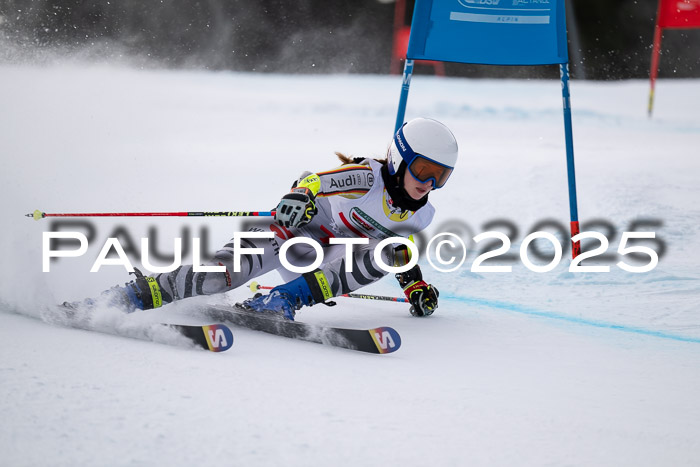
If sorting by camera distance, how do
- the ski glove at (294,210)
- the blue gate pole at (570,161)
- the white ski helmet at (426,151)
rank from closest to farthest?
the ski glove at (294,210)
the white ski helmet at (426,151)
the blue gate pole at (570,161)

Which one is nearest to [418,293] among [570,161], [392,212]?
[392,212]

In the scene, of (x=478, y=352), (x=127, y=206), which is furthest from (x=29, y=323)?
(x=127, y=206)

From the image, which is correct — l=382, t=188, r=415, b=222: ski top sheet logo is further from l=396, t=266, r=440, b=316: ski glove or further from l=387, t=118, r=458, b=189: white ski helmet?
l=396, t=266, r=440, b=316: ski glove

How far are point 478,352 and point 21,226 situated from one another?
1.94 metres

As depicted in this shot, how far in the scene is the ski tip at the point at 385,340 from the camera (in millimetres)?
2398

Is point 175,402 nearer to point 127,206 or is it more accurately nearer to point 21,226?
point 21,226

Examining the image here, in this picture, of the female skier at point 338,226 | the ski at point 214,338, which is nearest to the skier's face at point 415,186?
the female skier at point 338,226

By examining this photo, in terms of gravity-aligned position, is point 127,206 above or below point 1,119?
below

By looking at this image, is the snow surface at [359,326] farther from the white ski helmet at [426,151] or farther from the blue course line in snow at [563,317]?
Answer: the white ski helmet at [426,151]

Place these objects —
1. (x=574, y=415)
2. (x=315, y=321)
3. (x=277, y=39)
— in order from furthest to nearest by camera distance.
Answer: (x=277, y=39) → (x=315, y=321) → (x=574, y=415)

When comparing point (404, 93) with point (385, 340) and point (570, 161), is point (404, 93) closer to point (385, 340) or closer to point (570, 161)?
point (570, 161)

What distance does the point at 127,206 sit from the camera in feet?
16.2

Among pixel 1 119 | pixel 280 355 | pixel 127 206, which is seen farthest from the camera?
Result: pixel 1 119

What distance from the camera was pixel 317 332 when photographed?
2.50m
